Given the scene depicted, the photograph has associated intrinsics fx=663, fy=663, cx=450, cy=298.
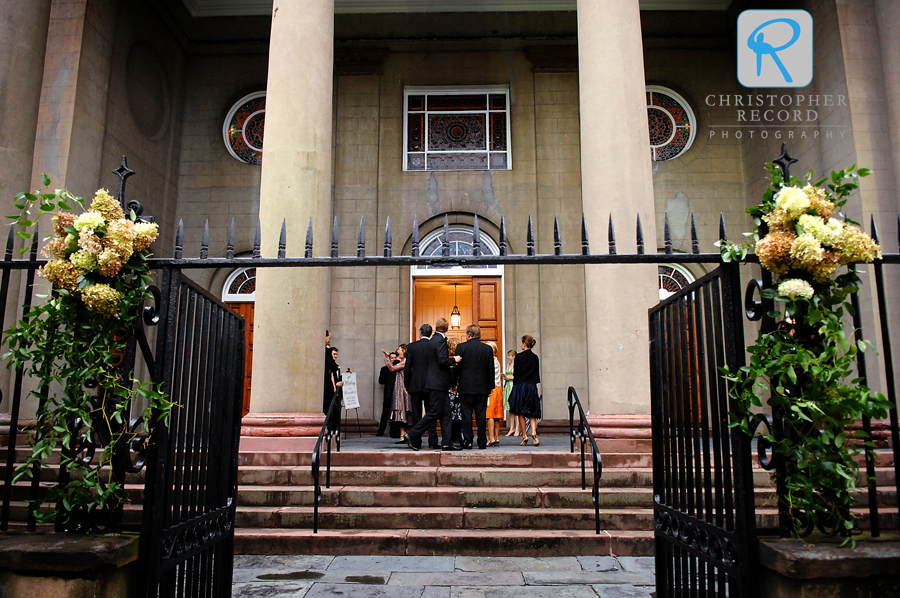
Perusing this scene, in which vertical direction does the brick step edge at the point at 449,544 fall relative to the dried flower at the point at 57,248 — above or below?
below

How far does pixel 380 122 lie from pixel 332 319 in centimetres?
453

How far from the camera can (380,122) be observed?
14758 mm

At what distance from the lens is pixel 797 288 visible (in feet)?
10.1

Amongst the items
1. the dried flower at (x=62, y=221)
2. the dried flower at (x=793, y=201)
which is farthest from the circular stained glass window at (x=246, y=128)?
the dried flower at (x=793, y=201)

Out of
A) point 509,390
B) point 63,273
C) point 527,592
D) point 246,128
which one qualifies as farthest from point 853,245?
point 246,128

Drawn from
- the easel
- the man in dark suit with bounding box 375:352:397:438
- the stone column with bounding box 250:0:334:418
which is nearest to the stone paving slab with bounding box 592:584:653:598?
the stone column with bounding box 250:0:334:418

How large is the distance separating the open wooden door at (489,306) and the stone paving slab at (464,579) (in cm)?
879

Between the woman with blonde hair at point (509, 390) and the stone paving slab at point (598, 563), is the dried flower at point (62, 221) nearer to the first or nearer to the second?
the stone paving slab at point (598, 563)

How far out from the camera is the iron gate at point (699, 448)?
3154 millimetres

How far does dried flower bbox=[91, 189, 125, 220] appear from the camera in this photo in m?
3.44

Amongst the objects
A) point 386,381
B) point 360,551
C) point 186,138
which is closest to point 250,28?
point 186,138

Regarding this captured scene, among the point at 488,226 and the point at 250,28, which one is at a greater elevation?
the point at 250,28

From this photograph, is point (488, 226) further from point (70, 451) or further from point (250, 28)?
point (70, 451)

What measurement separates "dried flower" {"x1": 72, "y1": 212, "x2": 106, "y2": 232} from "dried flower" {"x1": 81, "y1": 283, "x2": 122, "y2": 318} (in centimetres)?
30
